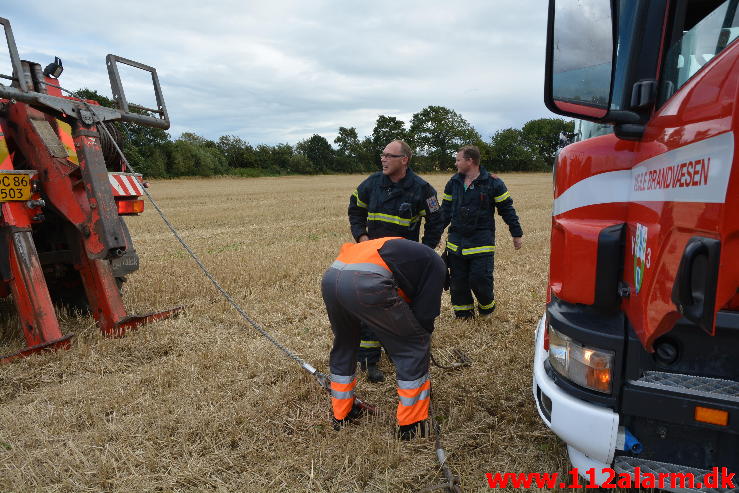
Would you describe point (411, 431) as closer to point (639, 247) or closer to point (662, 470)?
point (662, 470)

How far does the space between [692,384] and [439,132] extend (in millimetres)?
65304

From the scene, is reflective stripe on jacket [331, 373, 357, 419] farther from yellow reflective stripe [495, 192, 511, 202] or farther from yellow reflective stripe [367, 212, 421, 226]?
yellow reflective stripe [495, 192, 511, 202]

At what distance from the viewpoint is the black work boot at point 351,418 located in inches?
121

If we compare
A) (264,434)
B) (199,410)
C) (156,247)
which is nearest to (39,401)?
(199,410)

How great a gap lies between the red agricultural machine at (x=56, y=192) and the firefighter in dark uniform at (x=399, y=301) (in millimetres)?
2353

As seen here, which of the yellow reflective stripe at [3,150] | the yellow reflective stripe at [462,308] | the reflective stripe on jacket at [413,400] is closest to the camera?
the reflective stripe on jacket at [413,400]

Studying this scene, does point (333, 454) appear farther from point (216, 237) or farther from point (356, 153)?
point (356, 153)

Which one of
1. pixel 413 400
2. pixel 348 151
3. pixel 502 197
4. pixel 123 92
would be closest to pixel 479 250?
pixel 502 197

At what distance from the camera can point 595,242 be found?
1.97 metres

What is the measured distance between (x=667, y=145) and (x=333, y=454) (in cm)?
220

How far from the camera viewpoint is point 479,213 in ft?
16.4

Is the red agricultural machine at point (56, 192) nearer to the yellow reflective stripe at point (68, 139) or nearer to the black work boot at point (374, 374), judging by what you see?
the yellow reflective stripe at point (68, 139)

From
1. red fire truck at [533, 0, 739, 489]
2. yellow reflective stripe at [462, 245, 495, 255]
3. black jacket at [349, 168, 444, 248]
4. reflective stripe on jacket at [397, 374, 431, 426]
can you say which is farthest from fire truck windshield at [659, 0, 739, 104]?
yellow reflective stripe at [462, 245, 495, 255]

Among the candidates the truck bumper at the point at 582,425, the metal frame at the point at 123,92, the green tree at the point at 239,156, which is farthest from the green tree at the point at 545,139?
the truck bumper at the point at 582,425
